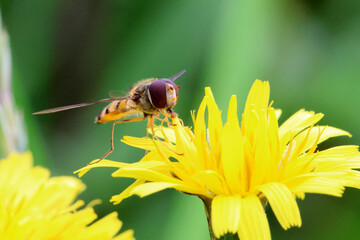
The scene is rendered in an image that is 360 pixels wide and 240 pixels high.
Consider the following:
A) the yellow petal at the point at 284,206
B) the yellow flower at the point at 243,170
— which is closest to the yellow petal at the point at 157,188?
the yellow flower at the point at 243,170

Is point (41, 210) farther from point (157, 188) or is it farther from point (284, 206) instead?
point (284, 206)

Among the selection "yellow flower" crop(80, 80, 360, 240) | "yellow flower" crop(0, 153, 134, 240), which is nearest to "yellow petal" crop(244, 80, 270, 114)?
"yellow flower" crop(80, 80, 360, 240)

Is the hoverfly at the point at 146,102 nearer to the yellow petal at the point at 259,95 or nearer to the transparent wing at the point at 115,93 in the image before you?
the transparent wing at the point at 115,93

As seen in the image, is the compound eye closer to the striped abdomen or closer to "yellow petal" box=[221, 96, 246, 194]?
the striped abdomen

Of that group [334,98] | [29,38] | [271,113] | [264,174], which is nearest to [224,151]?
[264,174]

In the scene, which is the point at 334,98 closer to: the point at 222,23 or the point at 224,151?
the point at 222,23

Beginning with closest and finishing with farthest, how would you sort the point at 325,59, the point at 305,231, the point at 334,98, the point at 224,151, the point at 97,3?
the point at 224,151, the point at 305,231, the point at 334,98, the point at 325,59, the point at 97,3

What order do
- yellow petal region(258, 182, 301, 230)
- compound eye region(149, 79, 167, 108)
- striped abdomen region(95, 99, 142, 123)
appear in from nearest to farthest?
yellow petal region(258, 182, 301, 230), compound eye region(149, 79, 167, 108), striped abdomen region(95, 99, 142, 123)
